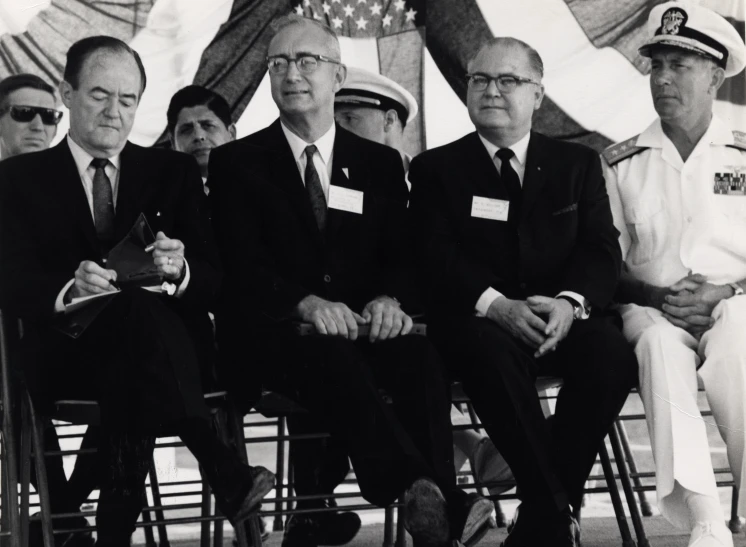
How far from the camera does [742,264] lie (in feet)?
12.5

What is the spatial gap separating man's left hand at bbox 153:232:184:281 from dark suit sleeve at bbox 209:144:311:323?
310 mm

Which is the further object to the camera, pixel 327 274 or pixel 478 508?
pixel 327 274

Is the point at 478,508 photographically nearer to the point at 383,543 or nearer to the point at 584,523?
the point at 383,543

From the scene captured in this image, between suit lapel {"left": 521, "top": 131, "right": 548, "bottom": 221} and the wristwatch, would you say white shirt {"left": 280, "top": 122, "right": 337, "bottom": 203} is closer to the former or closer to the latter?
suit lapel {"left": 521, "top": 131, "right": 548, "bottom": 221}

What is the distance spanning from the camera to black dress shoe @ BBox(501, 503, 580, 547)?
2.92 m

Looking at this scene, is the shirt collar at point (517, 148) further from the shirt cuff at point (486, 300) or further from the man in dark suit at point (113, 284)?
the man in dark suit at point (113, 284)

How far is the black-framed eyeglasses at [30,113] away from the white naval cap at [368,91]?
1.29m

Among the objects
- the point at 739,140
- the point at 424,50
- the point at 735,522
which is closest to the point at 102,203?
the point at 424,50

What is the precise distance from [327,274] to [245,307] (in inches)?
12.4

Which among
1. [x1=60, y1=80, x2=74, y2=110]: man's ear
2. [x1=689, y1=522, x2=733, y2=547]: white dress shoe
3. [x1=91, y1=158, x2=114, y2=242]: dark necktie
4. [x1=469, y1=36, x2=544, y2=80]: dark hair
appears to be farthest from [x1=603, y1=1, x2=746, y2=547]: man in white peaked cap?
[x1=60, y1=80, x2=74, y2=110]: man's ear

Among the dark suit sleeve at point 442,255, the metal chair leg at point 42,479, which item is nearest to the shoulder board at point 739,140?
the dark suit sleeve at point 442,255

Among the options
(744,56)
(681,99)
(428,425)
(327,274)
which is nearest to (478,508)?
(428,425)

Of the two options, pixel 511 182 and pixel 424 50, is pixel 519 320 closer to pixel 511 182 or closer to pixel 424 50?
pixel 511 182

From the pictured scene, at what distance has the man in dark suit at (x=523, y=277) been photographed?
10.3 feet
